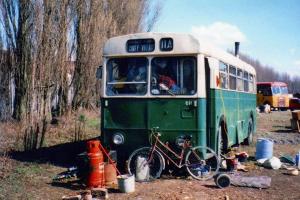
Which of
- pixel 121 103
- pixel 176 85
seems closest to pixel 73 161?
pixel 121 103

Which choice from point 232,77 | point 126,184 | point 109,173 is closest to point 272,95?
point 232,77

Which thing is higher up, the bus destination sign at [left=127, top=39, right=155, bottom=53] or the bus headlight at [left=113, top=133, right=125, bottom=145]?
the bus destination sign at [left=127, top=39, right=155, bottom=53]

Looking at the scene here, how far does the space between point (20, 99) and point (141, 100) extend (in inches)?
307

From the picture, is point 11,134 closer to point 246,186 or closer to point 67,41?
point 67,41

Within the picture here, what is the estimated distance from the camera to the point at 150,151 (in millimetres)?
9070

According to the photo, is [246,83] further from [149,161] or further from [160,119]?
[149,161]

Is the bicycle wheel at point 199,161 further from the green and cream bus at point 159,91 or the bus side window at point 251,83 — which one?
the bus side window at point 251,83

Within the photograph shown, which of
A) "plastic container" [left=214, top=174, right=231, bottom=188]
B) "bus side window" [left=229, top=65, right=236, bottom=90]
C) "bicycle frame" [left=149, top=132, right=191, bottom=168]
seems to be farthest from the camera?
"bus side window" [left=229, top=65, right=236, bottom=90]

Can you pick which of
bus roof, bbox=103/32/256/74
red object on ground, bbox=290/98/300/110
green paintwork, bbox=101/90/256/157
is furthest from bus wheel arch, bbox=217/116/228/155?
red object on ground, bbox=290/98/300/110

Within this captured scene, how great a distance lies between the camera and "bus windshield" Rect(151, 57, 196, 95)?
29.8 ft

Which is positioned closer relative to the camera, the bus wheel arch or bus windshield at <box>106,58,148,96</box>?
bus windshield at <box>106,58,148,96</box>

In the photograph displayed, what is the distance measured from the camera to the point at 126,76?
373 inches

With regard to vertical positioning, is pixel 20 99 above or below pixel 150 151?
above

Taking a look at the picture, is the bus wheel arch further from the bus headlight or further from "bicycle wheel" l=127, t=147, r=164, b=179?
the bus headlight
